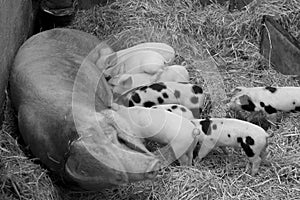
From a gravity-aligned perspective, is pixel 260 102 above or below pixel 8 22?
below

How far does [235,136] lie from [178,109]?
16.1 inches

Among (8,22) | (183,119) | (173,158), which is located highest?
(8,22)

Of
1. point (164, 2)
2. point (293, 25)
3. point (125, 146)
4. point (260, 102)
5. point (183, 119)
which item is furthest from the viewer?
point (164, 2)

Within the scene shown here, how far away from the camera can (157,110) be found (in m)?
4.05

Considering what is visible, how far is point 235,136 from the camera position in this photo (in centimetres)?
404

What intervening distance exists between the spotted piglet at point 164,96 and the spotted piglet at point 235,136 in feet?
0.80

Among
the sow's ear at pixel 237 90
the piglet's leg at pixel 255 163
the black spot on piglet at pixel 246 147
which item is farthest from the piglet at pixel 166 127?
the sow's ear at pixel 237 90

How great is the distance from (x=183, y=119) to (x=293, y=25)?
1.64 metres

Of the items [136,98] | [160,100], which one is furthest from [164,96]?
[136,98]

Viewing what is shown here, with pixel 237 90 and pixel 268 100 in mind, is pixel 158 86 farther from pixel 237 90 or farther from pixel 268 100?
pixel 268 100

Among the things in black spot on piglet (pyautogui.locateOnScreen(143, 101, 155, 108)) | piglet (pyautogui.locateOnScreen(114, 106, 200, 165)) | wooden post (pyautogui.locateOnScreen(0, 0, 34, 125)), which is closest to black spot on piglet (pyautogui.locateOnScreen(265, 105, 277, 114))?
piglet (pyautogui.locateOnScreen(114, 106, 200, 165))

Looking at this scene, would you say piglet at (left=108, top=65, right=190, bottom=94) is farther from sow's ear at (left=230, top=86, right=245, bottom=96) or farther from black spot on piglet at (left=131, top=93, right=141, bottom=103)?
sow's ear at (left=230, top=86, right=245, bottom=96)

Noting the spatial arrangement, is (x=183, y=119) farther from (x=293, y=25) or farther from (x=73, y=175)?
(x=293, y=25)

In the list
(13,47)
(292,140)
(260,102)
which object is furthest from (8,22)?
(292,140)
